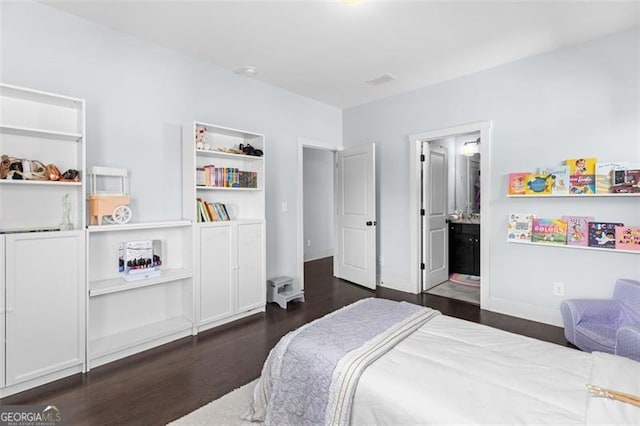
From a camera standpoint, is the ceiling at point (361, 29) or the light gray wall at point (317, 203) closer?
the ceiling at point (361, 29)

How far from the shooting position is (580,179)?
289 centimetres

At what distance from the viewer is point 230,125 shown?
3.57 m

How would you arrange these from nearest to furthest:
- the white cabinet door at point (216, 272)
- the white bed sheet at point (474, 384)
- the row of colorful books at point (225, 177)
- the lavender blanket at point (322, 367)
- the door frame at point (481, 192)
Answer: the white bed sheet at point (474, 384), the lavender blanket at point (322, 367), the white cabinet door at point (216, 272), the row of colorful books at point (225, 177), the door frame at point (481, 192)

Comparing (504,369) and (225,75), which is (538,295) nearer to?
(504,369)

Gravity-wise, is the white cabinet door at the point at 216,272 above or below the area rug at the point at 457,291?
above

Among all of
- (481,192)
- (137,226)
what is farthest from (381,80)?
(137,226)

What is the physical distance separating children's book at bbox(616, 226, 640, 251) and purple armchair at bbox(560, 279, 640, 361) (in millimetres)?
284

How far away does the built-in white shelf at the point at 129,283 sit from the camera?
2.46 m

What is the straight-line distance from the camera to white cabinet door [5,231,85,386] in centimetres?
205

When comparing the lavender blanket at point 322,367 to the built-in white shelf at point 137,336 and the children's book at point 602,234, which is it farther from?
the children's book at point 602,234

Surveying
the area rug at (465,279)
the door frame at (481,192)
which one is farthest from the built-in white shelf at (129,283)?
the area rug at (465,279)

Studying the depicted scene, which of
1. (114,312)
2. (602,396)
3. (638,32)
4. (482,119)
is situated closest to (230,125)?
(114,312)

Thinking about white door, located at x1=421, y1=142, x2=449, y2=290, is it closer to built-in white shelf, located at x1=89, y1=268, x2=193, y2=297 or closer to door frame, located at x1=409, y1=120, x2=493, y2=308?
door frame, located at x1=409, y1=120, x2=493, y2=308

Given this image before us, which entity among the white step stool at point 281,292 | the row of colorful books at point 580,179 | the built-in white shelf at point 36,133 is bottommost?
the white step stool at point 281,292
